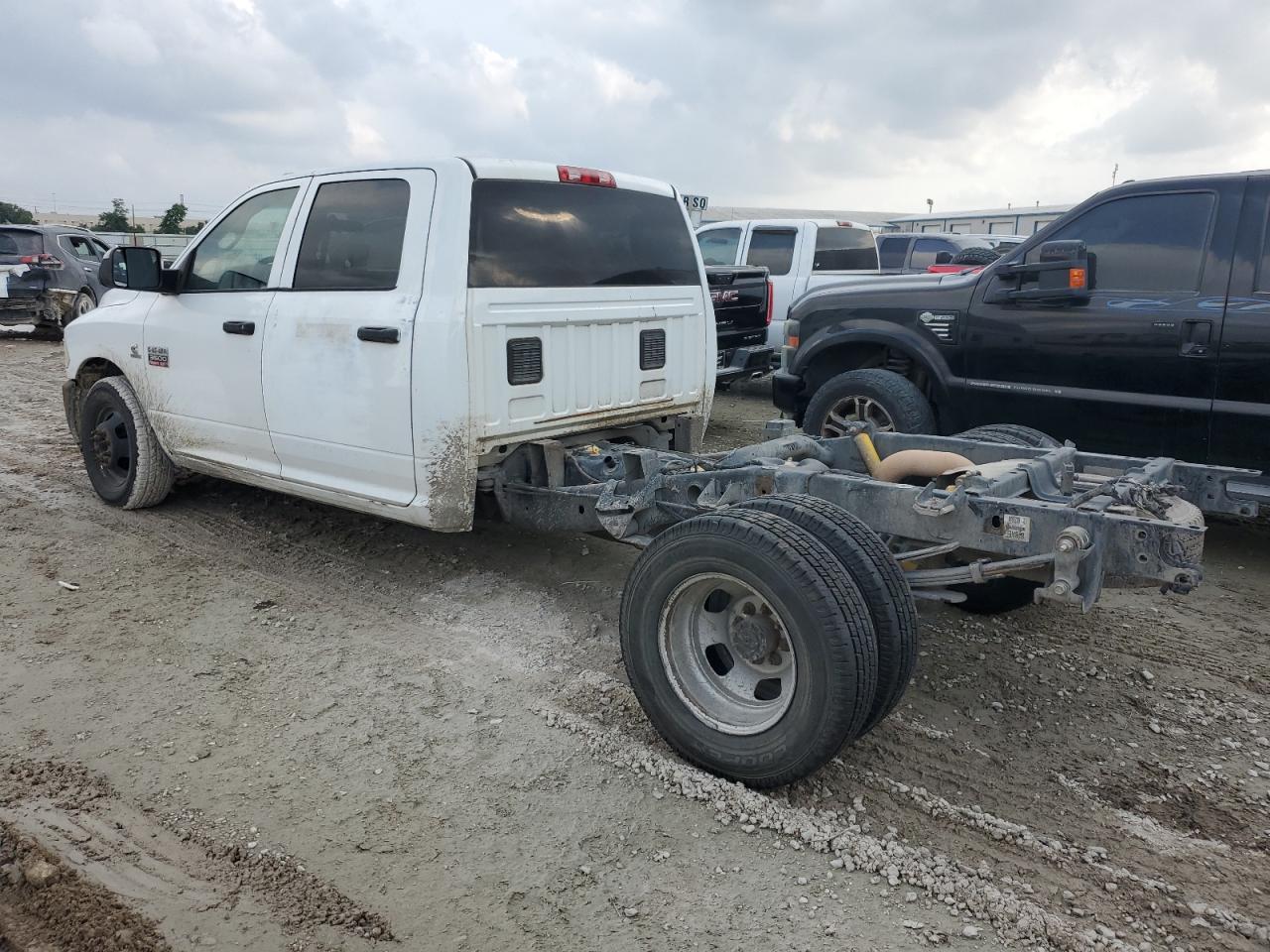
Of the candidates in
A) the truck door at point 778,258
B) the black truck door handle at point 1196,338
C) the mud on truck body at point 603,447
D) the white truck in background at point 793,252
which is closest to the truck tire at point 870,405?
the mud on truck body at point 603,447

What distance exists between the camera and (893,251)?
17266mm

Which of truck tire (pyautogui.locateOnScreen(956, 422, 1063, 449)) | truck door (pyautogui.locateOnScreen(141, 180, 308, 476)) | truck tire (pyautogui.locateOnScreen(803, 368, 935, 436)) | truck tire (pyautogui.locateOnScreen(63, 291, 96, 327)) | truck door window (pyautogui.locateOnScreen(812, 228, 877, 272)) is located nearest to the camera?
truck tire (pyautogui.locateOnScreen(956, 422, 1063, 449))

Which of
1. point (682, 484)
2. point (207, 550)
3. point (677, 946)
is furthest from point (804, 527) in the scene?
point (207, 550)

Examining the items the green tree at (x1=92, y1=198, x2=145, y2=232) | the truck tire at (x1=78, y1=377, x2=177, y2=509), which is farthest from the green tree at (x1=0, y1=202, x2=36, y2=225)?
the truck tire at (x1=78, y1=377, x2=177, y2=509)

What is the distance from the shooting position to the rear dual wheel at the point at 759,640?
2896 mm

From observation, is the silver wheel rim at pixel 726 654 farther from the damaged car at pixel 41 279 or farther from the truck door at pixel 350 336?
the damaged car at pixel 41 279

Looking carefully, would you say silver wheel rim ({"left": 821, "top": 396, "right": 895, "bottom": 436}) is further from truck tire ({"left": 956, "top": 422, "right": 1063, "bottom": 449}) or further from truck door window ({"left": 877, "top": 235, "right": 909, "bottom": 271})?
truck door window ({"left": 877, "top": 235, "right": 909, "bottom": 271})

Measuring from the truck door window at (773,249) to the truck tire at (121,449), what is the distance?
24.0 ft

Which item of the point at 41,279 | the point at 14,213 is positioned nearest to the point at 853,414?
the point at 41,279

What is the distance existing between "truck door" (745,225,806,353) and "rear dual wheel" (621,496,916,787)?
304 inches

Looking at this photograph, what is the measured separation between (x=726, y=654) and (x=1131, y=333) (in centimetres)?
339

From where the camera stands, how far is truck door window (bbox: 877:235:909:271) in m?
16.9

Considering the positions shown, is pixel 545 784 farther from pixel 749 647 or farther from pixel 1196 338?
pixel 1196 338

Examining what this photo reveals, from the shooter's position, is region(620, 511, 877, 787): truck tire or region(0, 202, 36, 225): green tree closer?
region(620, 511, 877, 787): truck tire
